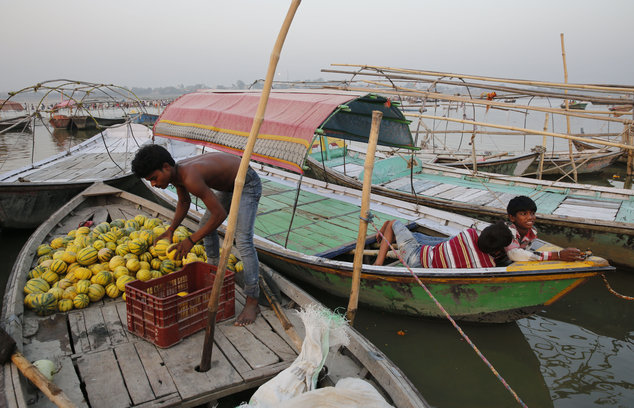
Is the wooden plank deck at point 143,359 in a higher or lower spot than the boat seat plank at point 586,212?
lower

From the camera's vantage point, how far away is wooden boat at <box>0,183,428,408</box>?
262cm

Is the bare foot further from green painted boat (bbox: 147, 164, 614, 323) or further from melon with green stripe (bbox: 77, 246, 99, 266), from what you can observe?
melon with green stripe (bbox: 77, 246, 99, 266)

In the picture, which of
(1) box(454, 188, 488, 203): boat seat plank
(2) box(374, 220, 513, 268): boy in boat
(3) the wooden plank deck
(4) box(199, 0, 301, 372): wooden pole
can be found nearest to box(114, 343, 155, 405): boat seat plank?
(3) the wooden plank deck

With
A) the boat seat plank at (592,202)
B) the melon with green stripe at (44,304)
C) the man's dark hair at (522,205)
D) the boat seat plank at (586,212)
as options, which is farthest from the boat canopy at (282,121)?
the boat seat plank at (592,202)

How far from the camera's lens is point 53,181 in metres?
7.70

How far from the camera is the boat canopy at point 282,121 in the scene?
14.8ft

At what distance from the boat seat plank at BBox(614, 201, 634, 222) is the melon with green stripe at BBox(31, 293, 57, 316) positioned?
7.25 meters

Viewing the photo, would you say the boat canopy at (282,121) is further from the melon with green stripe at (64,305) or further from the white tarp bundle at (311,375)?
the melon with green stripe at (64,305)

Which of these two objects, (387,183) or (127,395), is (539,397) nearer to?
(127,395)

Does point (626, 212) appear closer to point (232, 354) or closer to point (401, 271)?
point (401, 271)

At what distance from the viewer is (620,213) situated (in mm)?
6590

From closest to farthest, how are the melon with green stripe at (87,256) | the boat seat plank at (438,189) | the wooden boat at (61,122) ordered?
the melon with green stripe at (87,256), the boat seat plank at (438,189), the wooden boat at (61,122)

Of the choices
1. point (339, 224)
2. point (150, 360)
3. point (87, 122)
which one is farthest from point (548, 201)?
point (87, 122)

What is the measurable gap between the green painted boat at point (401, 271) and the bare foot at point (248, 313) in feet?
3.55
